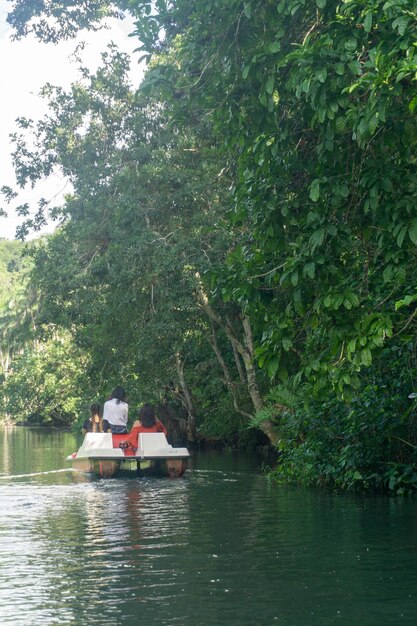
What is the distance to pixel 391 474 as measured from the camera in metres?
15.4

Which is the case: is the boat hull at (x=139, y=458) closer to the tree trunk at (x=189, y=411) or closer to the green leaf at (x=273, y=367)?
the green leaf at (x=273, y=367)

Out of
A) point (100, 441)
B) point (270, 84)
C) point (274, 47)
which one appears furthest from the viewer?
point (100, 441)

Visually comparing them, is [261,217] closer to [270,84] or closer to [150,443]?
[270,84]

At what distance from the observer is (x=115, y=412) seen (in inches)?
840

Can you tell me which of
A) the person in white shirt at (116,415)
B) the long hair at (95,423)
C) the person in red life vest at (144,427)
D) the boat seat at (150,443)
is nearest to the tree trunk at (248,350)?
the long hair at (95,423)

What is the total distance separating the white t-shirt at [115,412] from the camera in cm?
2128

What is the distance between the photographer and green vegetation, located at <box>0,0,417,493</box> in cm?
905

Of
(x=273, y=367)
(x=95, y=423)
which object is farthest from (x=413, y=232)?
(x=95, y=423)

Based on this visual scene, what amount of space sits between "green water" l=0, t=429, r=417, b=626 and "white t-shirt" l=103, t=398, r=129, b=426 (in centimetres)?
336

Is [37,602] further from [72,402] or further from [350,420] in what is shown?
[72,402]

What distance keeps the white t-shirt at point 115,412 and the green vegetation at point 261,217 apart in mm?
2949

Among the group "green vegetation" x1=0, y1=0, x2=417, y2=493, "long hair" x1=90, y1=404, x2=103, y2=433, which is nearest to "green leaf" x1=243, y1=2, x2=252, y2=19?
"green vegetation" x1=0, y1=0, x2=417, y2=493

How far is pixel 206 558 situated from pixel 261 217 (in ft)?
11.2

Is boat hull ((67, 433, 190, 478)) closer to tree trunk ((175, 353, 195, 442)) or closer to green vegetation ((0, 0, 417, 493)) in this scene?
green vegetation ((0, 0, 417, 493))
